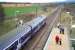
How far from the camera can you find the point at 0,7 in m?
2.76

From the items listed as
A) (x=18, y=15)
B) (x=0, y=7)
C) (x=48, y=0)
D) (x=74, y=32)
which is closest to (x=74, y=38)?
(x=74, y=32)

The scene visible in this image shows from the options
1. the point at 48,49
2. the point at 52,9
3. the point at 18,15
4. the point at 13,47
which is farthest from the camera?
the point at 52,9

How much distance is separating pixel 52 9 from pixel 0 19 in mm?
Result: 4780

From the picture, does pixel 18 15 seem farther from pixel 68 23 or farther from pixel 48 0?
pixel 48 0

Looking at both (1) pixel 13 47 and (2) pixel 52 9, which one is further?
(2) pixel 52 9

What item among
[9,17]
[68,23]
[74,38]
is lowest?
[74,38]

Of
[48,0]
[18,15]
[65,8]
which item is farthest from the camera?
[65,8]

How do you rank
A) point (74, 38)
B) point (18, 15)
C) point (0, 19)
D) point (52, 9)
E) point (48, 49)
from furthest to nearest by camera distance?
point (52, 9)
point (74, 38)
point (18, 15)
point (0, 19)
point (48, 49)

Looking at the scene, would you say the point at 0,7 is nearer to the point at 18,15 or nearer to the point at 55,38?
the point at 18,15

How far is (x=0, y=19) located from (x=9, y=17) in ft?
1.49

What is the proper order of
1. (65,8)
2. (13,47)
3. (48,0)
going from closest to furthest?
1. (13,47)
2. (48,0)
3. (65,8)

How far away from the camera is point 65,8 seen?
20.3 feet

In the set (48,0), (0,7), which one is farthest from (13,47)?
(48,0)

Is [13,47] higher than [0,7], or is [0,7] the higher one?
[0,7]
